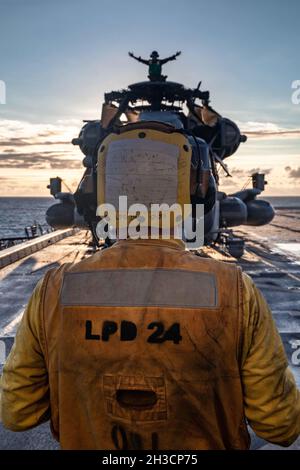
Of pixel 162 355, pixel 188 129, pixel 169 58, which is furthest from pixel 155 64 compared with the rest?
pixel 162 355

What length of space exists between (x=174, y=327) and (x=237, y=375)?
1.36ft

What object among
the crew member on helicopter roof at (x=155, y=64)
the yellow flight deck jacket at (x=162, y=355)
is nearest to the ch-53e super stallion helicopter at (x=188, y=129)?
the crew member on helicopter roof at (x=155, y=64)

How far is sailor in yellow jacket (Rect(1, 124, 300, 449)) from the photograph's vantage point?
1878 mm

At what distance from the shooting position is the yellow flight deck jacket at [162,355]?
1.88 m

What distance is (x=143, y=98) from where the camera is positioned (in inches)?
411

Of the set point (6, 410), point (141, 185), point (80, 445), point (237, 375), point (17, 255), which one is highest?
point (141, 185)

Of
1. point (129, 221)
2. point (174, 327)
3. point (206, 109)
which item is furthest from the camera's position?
point (206, 109)

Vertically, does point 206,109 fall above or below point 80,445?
above

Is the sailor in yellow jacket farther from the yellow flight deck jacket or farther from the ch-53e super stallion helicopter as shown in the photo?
the ch-53e super stallion helicopter

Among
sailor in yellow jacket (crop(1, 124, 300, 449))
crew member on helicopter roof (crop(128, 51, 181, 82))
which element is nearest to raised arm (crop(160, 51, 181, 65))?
crew member on helicopter roof (crop(128, 51, 181, 82))

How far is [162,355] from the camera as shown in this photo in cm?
187

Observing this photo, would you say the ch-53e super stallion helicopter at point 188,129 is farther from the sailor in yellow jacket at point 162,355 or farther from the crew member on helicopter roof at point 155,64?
the sailor in yellow jacket at point 162,355
